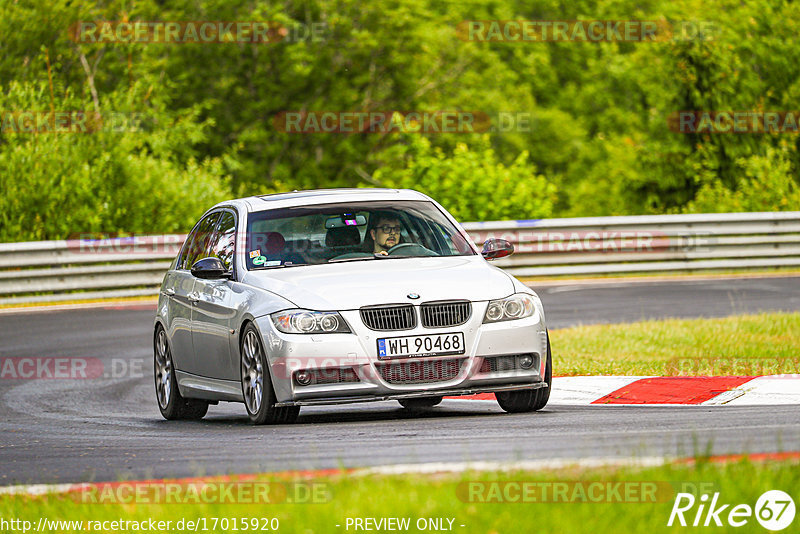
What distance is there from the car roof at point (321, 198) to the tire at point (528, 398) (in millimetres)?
1762

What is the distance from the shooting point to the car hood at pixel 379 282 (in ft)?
29.9

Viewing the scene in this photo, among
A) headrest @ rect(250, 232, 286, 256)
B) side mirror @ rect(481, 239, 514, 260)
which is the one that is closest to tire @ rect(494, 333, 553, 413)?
side mirror @ rect(481, 239, 514, 260)

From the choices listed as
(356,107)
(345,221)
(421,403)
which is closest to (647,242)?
(421,403)

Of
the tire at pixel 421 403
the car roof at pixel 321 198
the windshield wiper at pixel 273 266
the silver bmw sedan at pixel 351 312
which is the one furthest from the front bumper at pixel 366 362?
the tire at pixel 421 403

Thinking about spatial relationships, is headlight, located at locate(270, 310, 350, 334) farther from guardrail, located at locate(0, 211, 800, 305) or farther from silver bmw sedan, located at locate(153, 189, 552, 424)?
guardrail, located at locate(0, 211, 800, 305)

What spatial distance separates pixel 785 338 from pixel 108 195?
15.3m

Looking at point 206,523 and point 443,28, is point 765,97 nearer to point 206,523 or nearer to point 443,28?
point 443,28

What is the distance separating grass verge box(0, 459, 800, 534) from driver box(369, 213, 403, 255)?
4.38 meters

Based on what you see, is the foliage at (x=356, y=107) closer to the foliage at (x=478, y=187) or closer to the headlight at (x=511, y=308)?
the foliage at (x=478, y=187)

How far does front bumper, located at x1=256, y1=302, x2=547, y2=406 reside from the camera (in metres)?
8.99

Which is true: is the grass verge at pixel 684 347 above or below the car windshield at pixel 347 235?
below

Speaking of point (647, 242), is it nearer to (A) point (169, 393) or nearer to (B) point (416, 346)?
(A) point (169, 393)

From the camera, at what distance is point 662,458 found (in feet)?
20.3

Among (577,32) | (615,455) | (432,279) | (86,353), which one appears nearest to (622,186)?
(86,353)
